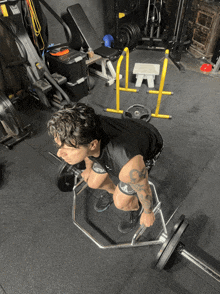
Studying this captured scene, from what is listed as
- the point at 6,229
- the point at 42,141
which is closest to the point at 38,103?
the point at 42,141

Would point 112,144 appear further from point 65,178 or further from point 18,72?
point 18,72

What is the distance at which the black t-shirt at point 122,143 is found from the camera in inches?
49.9

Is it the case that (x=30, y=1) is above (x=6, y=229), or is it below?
above

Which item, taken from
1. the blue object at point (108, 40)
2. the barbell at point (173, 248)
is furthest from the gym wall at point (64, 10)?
the barbell at point (173, 248)

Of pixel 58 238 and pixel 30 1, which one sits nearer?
pixel 58 238

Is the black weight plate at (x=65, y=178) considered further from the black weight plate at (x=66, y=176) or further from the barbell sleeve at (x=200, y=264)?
the barbell sleeve at (x=200, y=264)

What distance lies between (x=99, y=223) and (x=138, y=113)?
62.1 inches

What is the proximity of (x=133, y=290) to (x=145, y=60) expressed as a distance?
155 inches

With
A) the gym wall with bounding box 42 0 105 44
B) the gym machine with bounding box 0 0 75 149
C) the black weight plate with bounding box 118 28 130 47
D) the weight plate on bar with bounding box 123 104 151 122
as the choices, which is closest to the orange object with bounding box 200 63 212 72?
the black weight plate with bounding box 118 28 130 47

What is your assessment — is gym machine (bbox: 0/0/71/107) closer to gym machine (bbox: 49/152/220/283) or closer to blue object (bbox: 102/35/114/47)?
gym machine (bbox: 49/152/220/283)

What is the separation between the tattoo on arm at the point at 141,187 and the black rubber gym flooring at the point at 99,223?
0.66m

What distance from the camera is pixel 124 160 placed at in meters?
1.25

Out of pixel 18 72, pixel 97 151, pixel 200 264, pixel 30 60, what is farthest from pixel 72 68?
pixel 200 264

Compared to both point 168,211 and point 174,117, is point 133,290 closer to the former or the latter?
point 168,211
